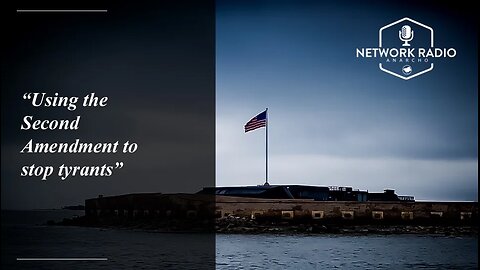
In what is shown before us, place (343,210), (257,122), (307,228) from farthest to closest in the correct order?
1. (307,228)
2. (343,210)
3. (257,122)

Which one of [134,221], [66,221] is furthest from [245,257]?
[66,221]

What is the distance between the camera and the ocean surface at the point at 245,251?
2609cm

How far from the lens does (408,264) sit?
26578mm

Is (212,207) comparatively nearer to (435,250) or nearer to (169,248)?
(169,248)

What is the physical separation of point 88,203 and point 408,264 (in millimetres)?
21109

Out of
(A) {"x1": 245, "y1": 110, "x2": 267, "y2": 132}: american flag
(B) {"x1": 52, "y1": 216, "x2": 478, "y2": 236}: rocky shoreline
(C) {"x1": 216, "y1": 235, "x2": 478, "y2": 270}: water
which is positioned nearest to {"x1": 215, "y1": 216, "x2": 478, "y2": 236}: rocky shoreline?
(B) {"x1": 52, "y1": 216, "x2": 478, "y2": 236}: rocky shoreline

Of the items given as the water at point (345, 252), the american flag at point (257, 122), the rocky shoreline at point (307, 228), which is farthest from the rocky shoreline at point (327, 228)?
the american flag at point (257, 122)

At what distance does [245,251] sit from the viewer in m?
30.7

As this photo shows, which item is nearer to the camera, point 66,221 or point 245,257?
point 245,257

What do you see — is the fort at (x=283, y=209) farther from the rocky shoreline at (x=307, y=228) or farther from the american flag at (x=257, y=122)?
the american flag at (x=257, y=122)

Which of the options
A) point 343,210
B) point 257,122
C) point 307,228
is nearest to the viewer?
point 257,122

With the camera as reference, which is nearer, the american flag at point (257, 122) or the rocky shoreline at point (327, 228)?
the american flag at point (257, 122)

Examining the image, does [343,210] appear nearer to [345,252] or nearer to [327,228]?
[327,228]

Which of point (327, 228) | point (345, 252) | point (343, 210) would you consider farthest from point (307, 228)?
point (345, 252)
